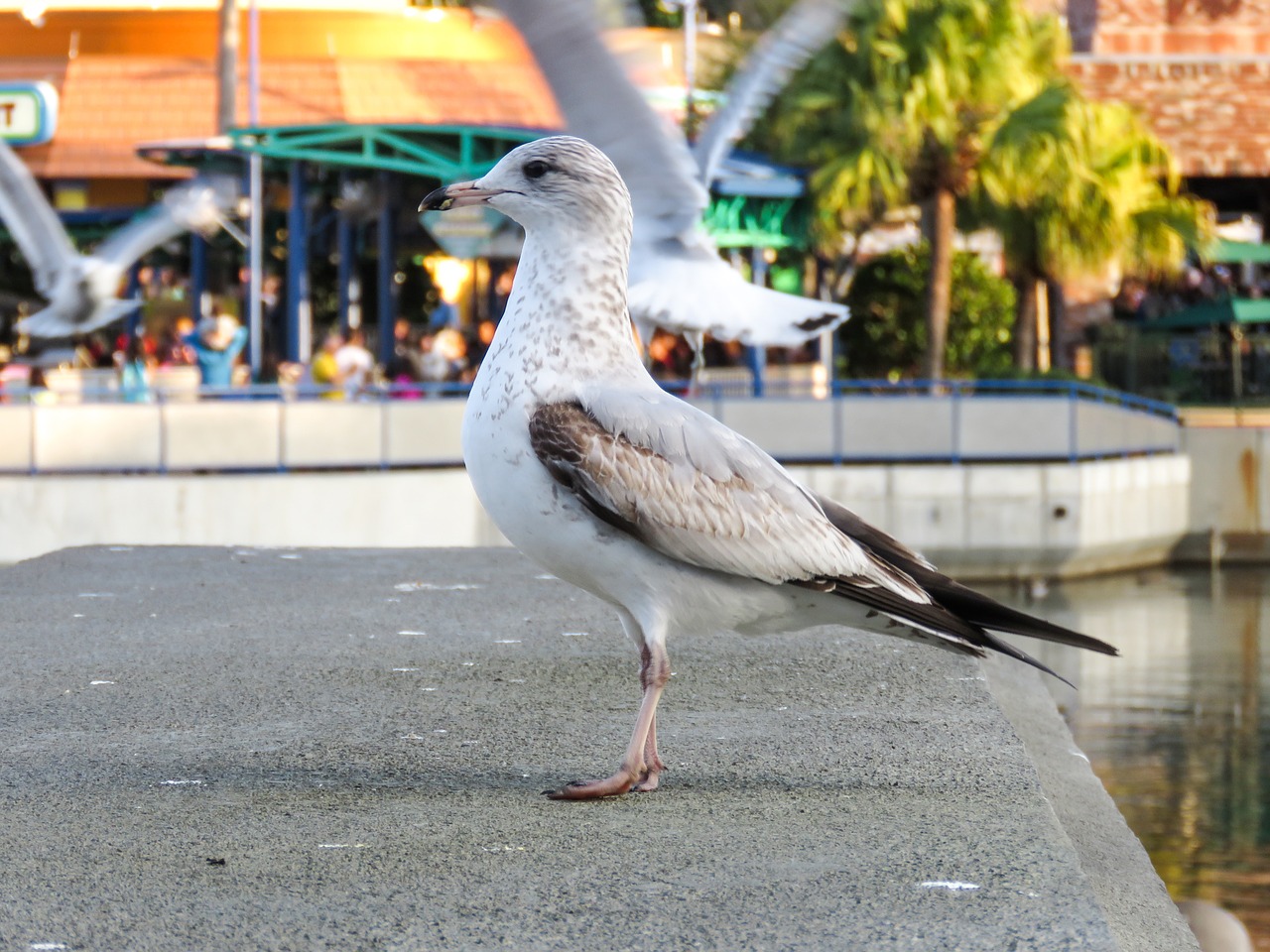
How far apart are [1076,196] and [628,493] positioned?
23.4m

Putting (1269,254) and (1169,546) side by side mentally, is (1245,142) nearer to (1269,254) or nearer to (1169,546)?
(1269,254)

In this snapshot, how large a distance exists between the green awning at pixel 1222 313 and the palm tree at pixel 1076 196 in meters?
1.08

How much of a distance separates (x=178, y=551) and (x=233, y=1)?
74.8 ft

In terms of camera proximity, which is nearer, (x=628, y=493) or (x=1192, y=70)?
(x=628, y=493)

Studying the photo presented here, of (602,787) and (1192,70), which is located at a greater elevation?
(1192,70)

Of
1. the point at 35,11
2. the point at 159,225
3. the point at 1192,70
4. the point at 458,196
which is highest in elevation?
the point at 35,11

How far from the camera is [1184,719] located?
1501cm

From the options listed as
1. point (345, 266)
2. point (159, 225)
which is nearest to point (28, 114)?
point (345, 266)

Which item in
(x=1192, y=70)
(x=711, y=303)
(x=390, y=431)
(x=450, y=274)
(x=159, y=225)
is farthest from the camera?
(x=1192, y=70)

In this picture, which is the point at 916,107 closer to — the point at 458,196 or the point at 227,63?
the point at 227,63

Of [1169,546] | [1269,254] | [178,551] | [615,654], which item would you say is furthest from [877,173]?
[615,654]

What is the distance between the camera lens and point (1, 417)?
18.0 meters

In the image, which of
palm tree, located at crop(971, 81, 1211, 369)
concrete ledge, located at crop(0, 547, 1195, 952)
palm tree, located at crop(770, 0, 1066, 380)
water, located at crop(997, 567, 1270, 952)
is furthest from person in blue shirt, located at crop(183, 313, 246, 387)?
concrete ledge, located at crop(0, 547, 1195, 952)

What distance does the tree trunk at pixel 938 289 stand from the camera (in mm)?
26453
